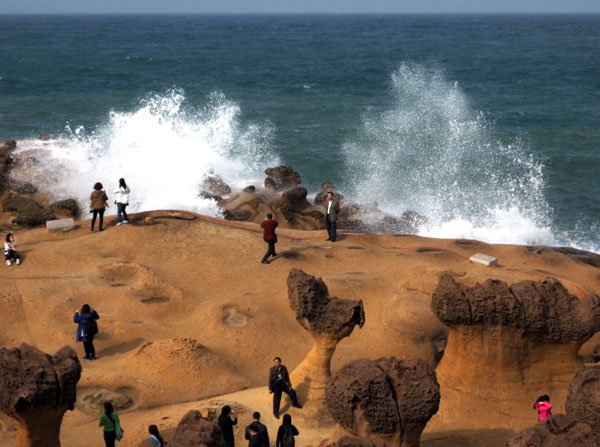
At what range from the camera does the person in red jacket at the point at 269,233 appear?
47.4 feet

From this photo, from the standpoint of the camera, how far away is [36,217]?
1845 centimetres

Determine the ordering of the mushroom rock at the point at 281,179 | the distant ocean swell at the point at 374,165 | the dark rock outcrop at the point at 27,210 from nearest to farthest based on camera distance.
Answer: the dark rock outcrop at the point at 27,210, the distant ocean swell at the point at 374,165, the mushroom rock at the point at 281,179

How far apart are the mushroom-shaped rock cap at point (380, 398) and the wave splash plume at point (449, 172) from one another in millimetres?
14151

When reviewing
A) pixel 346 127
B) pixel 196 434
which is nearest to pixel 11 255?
pixel 196 434

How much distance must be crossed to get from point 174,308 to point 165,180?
11.0m

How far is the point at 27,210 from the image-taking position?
18750 mm

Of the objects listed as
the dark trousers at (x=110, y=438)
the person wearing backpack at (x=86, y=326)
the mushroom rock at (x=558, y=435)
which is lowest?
the dark trousers at (x=110, y=438)

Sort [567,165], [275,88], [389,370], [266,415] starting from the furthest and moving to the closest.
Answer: [275,88]
[567,165]
[266,415]
[389,370]

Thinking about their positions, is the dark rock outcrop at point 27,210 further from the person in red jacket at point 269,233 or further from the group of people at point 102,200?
the person in red jacket at point 269,233

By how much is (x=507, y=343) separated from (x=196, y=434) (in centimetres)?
518

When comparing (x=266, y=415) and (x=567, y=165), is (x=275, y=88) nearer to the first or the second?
(x=567, y=165)

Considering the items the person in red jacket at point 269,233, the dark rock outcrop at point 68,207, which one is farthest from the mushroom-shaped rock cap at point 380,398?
the dark rock outcrop at point 68,207

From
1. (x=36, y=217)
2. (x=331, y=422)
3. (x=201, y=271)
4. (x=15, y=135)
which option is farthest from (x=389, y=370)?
(x=15, y=135)

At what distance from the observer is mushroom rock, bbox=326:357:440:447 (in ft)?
26.3
